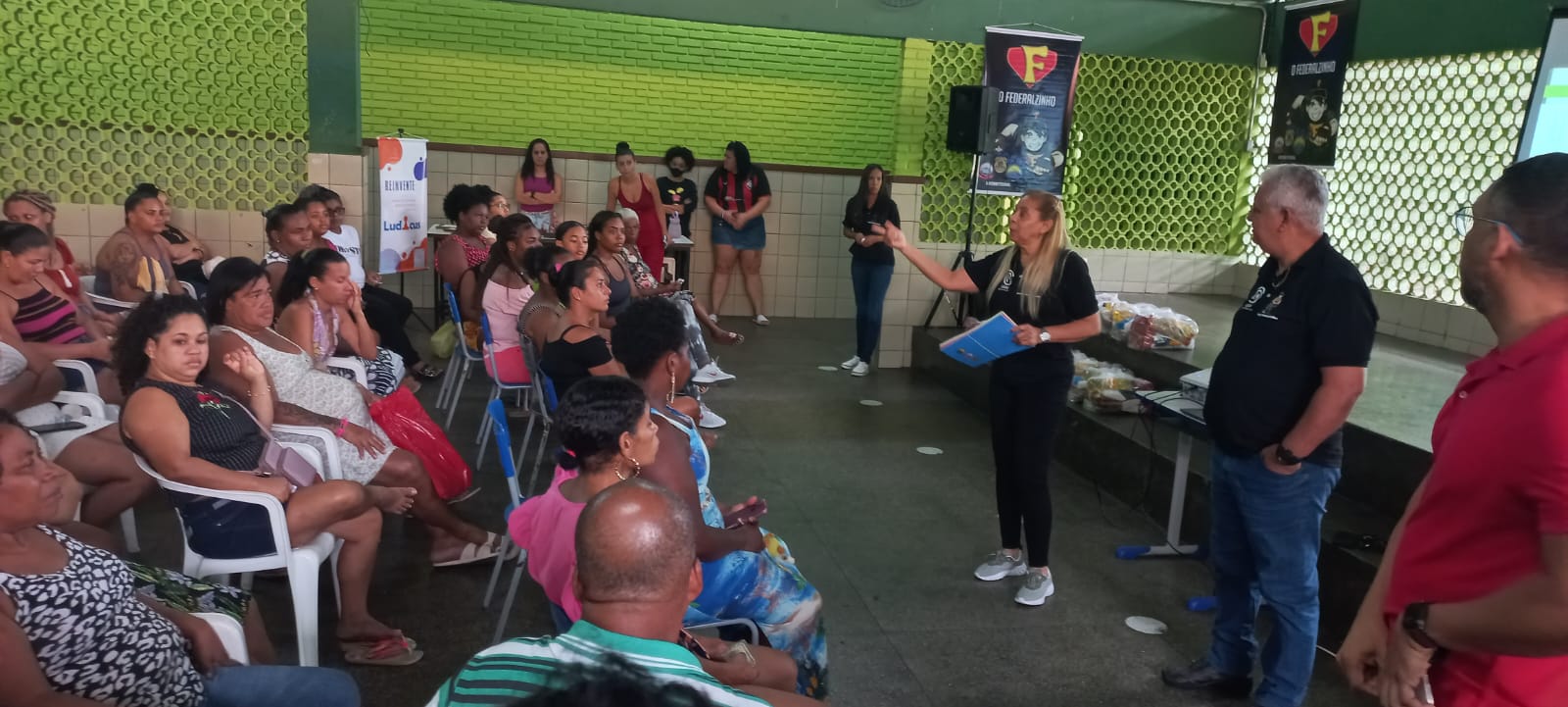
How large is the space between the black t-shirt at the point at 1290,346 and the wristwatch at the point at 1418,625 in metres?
1.10

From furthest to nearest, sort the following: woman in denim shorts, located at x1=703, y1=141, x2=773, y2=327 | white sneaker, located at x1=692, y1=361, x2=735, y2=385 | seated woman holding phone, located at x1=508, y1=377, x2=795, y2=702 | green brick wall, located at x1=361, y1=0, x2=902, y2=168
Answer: green brick wall, located at x1=361, y1=0, x2=902, y2=168, woman in denim shorts, located at x1=703, y1=141, x2=773, y2=327, white sneaker, located at x1=692, y1=361, x2=735, y2=385, seated woman holding phone, located at x1=508, y1=377, x2=795, y2=702

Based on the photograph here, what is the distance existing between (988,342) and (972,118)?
3.76 metres

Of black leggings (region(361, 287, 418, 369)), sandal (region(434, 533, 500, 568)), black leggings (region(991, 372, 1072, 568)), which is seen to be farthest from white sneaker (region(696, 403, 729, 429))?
black leggings (region(991, 372, 1072, 568))

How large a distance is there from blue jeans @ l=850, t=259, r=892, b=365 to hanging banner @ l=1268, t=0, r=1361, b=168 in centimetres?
284

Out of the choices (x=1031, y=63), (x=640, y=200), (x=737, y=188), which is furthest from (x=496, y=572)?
(x=737, y=188)

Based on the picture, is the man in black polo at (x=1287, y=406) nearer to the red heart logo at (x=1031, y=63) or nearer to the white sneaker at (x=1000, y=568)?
the white sneaker at (x=1000, y=568)

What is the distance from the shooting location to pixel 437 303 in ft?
26.2

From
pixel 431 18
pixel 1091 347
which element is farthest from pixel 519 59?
pixel 1091 347

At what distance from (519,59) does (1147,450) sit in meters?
7.08

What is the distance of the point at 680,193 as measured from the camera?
28.6ft

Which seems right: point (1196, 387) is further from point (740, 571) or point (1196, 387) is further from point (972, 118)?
point (972, 118)

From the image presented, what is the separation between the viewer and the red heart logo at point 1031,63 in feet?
22.6

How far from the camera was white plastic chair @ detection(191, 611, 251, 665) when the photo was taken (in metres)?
2.24

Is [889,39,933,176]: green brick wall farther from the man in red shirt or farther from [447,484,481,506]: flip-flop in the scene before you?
the man in red shirt
